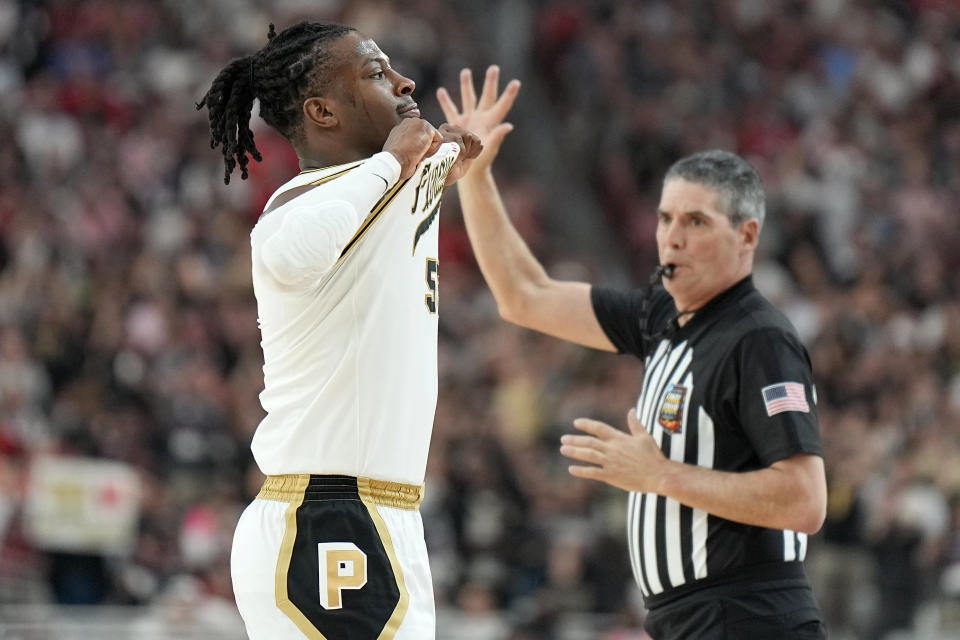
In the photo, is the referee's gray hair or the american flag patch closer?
the american flag patch

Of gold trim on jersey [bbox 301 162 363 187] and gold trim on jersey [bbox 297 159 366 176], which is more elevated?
gold trim on jersey [bbox 297 159 366 176]

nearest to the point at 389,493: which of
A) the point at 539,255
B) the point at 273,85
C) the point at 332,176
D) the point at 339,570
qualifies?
the point at 339,570

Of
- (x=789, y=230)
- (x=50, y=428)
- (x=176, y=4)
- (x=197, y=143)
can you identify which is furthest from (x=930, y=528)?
(x=176, y=4)

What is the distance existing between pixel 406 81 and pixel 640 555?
1837 mm

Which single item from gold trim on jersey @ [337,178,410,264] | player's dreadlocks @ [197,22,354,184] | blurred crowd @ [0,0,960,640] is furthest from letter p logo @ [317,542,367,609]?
blurred crowd @ [0,0,960,640]

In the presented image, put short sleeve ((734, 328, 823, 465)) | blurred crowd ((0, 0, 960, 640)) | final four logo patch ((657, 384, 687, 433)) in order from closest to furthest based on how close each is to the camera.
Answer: short sleeve ((734, 328, 823, 465)), final four logo patch ((657, 384, 687, 433)), blurred crowd ((0, 0, 960, 640))

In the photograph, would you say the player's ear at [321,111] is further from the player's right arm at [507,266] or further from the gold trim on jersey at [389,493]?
the player's right arm at [507,266]

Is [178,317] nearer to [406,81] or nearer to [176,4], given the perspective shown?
[176,4]

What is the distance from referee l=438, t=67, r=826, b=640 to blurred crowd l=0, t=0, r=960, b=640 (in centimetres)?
450

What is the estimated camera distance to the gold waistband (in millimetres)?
3770

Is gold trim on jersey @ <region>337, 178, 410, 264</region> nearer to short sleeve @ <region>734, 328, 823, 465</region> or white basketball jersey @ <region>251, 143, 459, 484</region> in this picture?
white basketball jersey @ <region>251, 143, 459, 484</region>

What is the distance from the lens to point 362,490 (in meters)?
3.77

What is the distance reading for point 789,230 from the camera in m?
13.6

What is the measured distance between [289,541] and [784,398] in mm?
1671
